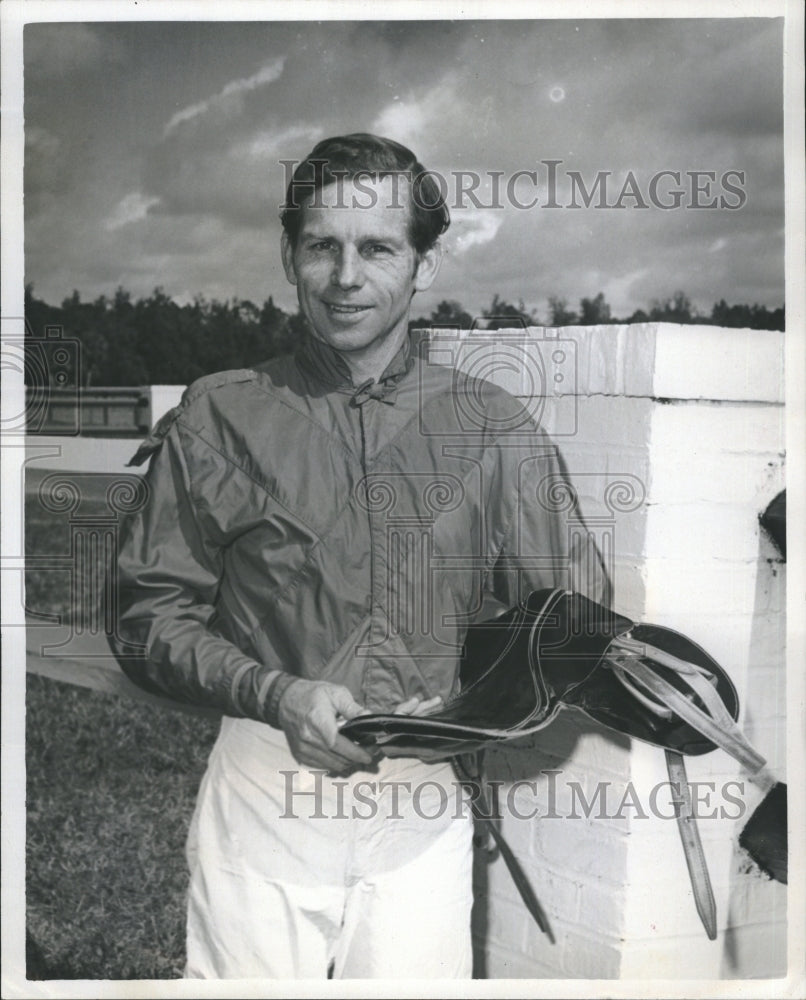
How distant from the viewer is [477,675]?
271 centimetres

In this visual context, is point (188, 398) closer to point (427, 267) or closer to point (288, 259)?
point (288, 259)

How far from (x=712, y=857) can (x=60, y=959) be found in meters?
1.47

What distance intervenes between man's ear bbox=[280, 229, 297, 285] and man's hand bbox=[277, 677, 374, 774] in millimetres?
846

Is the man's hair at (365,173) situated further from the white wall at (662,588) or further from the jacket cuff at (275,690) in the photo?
the jacket cuff at (275,690)

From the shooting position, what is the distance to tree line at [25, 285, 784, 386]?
2711 mm

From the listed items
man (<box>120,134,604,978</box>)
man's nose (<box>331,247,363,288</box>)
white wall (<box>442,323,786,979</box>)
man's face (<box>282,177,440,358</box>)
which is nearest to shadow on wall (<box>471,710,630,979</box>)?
white wall (<box>442,323,786,979</box>)

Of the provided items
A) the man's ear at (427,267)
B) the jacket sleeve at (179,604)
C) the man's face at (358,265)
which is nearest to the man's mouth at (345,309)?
the man's face at (358,265)

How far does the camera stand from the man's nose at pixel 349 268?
265 centimetres

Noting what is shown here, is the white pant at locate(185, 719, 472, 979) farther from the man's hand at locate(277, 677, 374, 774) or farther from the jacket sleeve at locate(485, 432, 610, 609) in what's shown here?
the jacket sleeve at locate(485, 432, 610, 609)

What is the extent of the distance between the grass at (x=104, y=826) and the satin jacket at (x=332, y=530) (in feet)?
0.62

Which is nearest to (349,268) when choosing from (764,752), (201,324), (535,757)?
(201,324)

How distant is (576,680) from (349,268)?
987 millimetres

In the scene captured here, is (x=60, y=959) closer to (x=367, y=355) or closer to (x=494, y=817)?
(x=494, y=817)

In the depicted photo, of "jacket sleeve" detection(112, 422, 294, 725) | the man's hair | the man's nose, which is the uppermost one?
the man's hair
